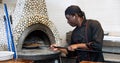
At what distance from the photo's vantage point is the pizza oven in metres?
3.27

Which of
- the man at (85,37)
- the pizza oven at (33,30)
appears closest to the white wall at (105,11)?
the pizza oven at (33,30)

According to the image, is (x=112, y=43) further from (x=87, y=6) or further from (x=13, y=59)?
(x=13, y=59)

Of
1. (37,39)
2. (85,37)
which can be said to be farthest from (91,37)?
(37,39)

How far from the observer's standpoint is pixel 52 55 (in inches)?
129

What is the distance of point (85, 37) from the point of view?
9.29ft

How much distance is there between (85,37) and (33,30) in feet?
3.28

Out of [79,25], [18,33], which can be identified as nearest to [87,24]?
[79,25]

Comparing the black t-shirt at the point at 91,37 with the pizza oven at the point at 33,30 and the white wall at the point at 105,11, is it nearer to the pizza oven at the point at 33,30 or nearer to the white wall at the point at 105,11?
the pizza oven at the point at 33,30

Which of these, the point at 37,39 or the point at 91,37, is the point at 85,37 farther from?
the point at 37,39

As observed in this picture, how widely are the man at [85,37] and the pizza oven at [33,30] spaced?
0.50 m

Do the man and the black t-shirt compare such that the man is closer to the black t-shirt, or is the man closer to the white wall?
the black t-shirt

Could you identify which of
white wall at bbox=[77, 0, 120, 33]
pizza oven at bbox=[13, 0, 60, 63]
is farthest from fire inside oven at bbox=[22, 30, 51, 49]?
white wall at bbox=[77, 0, 120, 33]

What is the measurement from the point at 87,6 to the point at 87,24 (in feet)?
4.71

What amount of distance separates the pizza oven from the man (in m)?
0.50
